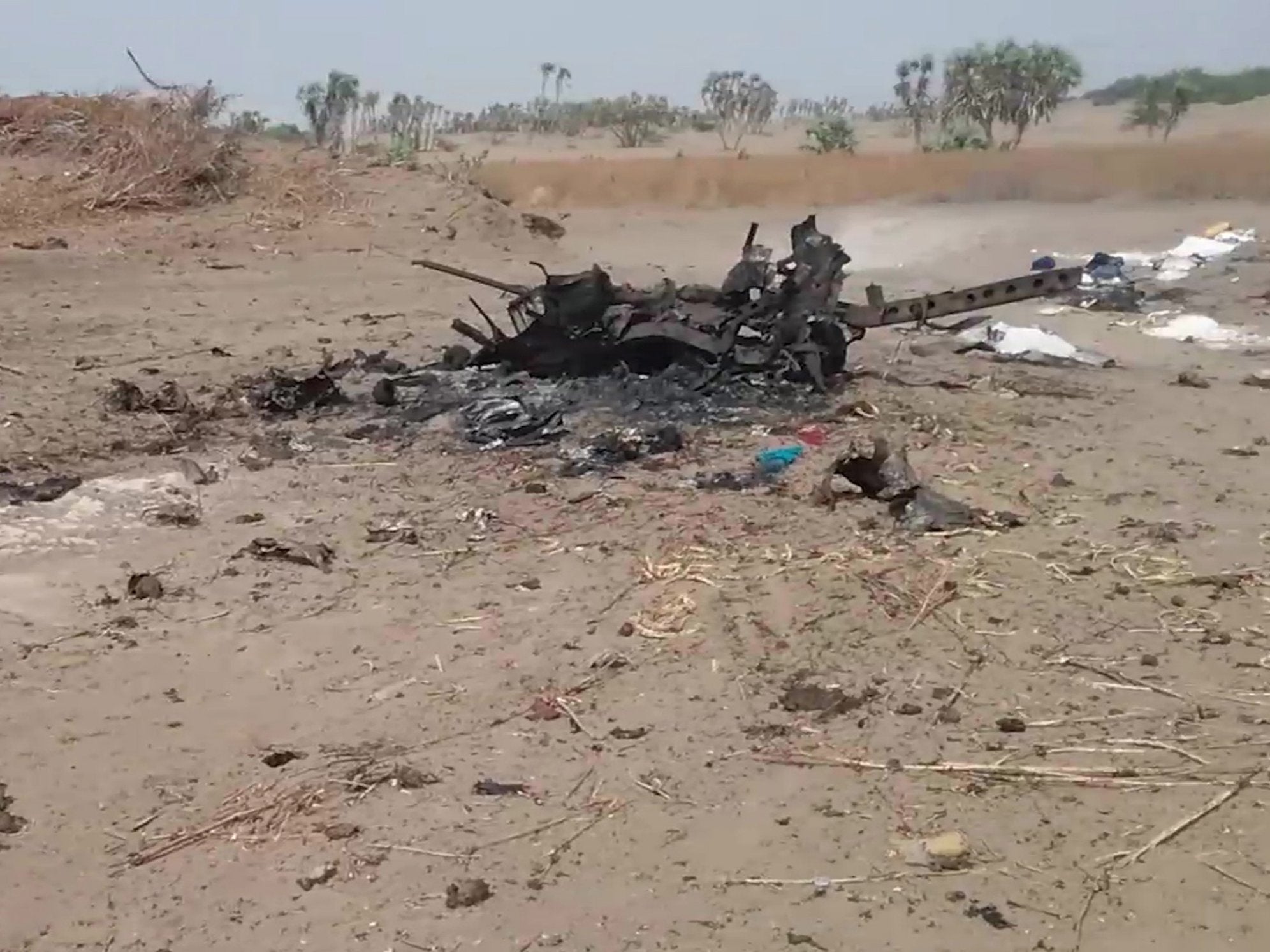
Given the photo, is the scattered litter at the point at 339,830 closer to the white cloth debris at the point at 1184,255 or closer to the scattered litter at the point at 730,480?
the scattered litter at the point at 730,480

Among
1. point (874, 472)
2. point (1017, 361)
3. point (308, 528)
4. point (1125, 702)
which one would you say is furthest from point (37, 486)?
point (1017, 361)

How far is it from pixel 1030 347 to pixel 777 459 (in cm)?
352

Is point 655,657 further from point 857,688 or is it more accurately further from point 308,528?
point 308,528

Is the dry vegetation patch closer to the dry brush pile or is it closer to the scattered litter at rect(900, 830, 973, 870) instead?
the dry brush pile

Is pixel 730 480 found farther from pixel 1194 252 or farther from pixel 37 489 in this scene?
pixel 1194 252

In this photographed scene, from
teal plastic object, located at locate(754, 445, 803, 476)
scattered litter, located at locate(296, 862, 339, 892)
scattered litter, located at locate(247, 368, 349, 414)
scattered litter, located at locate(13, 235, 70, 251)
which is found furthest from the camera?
scattered litter, located at locate(13, 235, 70, 251)

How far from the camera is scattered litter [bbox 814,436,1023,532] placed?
5.85 m

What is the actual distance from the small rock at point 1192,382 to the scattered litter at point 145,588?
618 centimetres

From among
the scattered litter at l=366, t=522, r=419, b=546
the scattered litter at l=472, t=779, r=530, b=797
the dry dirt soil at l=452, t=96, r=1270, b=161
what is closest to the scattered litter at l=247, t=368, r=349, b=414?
the scattered litter at l=366, t=522, r=419, b=546

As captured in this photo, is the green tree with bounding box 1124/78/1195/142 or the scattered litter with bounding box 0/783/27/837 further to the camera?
the green tree with bounding box 1124/78/1195/142

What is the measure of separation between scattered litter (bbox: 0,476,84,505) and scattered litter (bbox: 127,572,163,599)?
1.39m

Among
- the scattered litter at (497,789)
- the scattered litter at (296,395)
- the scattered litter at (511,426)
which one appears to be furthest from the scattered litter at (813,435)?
the scattered litter at (497,789)

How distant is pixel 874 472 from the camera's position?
20.4ft

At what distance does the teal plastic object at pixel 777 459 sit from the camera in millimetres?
6652
